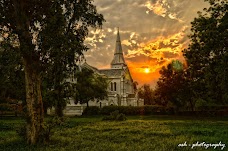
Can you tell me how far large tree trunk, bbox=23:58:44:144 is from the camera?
46.3 feet

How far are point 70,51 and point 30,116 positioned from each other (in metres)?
3.88

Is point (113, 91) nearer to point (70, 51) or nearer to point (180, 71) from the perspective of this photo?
point (180, 71)

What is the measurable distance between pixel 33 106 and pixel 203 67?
35710 mm

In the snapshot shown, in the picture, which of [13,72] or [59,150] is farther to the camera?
[13,72]

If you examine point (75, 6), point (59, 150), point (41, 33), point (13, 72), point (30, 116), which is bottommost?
point (59, 150)

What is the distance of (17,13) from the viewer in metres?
14.5

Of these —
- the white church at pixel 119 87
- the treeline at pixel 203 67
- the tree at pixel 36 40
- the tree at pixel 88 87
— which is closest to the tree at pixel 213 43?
the treeline at pixel 203 67

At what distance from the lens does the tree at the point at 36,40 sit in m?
14.3

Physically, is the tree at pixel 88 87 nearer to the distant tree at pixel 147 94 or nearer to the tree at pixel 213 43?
the tree at pixel 213 43

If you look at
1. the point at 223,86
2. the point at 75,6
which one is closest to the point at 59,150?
the point at 75,6

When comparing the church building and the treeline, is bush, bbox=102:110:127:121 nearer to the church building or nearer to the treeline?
the treeline

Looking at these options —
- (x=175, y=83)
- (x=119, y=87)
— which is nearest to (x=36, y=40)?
(x=175, y=83)

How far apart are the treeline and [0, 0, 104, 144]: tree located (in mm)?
22943

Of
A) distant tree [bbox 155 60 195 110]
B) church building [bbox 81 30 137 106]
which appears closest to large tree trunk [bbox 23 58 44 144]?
distant tree [bbox 155 60 195 110]
